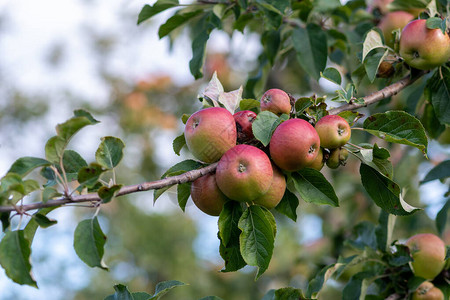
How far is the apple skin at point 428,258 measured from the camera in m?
1.32

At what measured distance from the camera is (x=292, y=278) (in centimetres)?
440

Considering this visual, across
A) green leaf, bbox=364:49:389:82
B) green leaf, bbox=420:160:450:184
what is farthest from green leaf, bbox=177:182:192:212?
green leaf, bbox=420:160:450:184

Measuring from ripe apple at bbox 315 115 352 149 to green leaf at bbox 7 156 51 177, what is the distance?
0.54 metres

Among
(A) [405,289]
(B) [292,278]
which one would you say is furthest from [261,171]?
(B) [292,278]

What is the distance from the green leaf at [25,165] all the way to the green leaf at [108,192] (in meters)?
0.13

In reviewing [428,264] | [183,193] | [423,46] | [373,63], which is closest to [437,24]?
[423,46]

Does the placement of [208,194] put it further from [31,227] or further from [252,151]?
[31,227]

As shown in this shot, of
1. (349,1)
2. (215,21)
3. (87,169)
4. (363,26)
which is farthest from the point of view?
(349,1)

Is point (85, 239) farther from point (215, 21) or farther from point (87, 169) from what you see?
point (215, 21)

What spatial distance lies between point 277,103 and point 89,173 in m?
0.43

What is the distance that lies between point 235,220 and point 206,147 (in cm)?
16

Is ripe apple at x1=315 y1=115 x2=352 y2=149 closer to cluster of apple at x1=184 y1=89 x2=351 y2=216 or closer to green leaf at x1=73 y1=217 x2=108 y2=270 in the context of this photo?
cluster of apple at x1=184 y1=89 x2=351 y2=216

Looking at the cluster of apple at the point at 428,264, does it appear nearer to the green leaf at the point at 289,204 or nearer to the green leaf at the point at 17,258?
the green leaf at the point at 289,204

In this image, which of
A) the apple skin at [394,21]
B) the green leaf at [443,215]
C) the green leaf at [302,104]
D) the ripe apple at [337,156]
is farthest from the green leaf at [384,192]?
the apple skin at [394,21]
